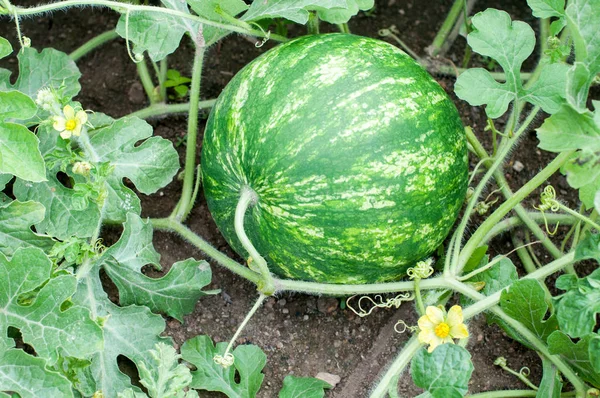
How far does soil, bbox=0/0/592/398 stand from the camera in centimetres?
244

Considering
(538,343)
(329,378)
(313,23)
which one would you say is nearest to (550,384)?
(538,343)

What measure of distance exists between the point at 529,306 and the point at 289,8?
1088mm

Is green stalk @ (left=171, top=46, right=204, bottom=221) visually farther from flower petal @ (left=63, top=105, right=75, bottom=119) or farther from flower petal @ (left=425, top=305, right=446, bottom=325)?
flower petal @ (left=425, top=305, right=446, bottom=325)

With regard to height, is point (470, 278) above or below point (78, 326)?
below

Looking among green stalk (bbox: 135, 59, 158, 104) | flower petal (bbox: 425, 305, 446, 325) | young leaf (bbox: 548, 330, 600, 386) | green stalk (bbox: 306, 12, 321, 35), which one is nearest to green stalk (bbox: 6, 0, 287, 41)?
green stalk (bbox: 306, 12, 321, 35)

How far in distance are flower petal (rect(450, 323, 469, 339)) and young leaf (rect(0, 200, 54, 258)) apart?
3.93 feet

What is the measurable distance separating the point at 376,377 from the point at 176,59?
1.52 metres

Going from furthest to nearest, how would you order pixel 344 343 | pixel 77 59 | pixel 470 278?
1. pixel 77 59
2. pixel 344 343
3. pixel 470 278

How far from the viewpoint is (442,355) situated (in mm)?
1847

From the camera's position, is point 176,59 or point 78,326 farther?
point 176,59

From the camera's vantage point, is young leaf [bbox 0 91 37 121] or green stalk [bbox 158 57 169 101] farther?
green stalk [bbox 158 57 169 101]

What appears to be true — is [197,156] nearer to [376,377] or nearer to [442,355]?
[376,377]

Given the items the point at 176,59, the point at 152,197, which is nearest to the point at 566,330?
the point at 152,197

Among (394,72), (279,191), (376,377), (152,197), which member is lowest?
(376,377)
